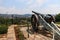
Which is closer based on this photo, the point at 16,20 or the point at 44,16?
the point at 44,16

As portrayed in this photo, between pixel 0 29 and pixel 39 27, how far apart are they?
3067mm

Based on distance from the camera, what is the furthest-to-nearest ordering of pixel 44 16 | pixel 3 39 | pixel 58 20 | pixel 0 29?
1. pixel 58 20
2. pixel 0 29
3. pixel 44 16
4. pixel 3 39

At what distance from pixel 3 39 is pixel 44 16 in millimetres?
3109

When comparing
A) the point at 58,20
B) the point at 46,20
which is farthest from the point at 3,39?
the point at 58,20

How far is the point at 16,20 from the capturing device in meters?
19.9

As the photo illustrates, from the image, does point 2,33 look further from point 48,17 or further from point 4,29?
point 48,17

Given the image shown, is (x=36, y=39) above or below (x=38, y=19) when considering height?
below

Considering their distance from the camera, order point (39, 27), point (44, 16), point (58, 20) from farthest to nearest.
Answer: point (58, 20), point (39, 27), point (44, 16)

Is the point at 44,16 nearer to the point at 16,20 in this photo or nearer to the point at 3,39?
the point at 3,39

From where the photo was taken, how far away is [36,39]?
1061 cm

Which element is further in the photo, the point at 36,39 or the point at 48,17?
the point at 48,17

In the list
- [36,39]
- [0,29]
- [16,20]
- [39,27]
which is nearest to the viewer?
[36,39]

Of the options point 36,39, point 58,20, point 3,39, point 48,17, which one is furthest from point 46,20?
point 58,20

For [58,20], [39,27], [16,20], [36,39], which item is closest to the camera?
[36,39]
